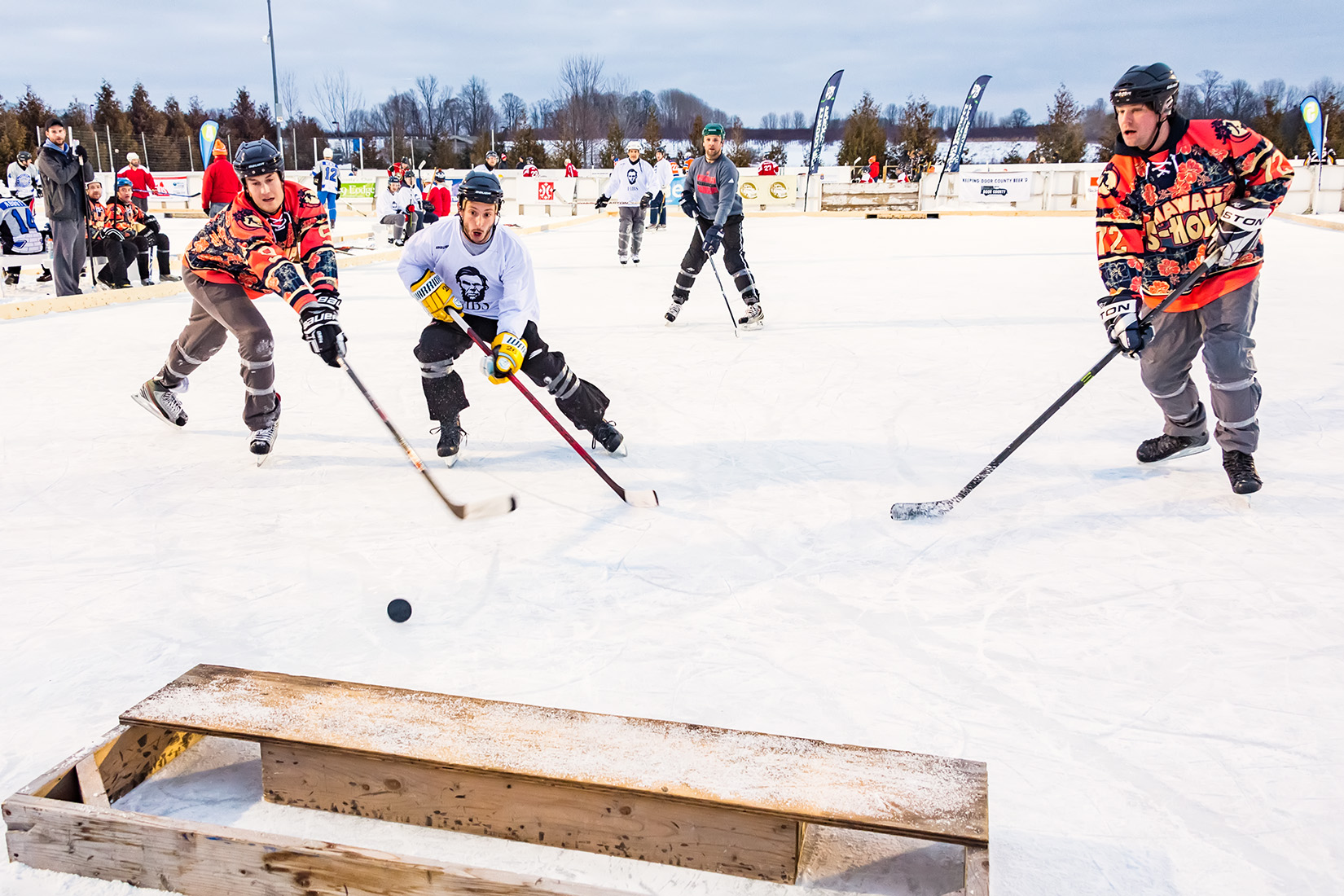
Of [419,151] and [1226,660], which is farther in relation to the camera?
[419,151]

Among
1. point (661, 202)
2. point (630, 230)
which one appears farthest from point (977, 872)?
point (661, 202)

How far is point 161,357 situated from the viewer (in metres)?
5.63

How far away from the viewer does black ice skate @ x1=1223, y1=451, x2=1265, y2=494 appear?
315 centimetres

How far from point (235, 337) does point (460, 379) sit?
0.88 meters

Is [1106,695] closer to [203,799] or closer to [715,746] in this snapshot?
[715,746]

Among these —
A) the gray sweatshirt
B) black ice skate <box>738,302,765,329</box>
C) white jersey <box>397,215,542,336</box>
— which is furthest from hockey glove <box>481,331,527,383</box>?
black ice skate <box>738,302,765,329</box>

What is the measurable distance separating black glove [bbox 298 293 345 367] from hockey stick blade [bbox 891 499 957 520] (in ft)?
6.62

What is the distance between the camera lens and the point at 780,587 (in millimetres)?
2646

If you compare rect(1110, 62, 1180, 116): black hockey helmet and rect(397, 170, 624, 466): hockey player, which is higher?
rect(1110, 62, 1180, 116): black hockey helmet

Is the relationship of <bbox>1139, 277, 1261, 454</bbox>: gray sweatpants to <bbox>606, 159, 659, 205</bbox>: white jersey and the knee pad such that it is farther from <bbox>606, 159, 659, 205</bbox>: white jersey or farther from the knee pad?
<bbox>606, 159, 659, 205</bbox>: white jersey

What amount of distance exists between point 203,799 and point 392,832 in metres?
0.38

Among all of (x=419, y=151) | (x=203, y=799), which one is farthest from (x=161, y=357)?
(x=419, y=151)

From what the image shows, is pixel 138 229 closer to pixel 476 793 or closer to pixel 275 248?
pixel 275 248

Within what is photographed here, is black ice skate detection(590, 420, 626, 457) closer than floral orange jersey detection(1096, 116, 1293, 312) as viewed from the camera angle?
No
